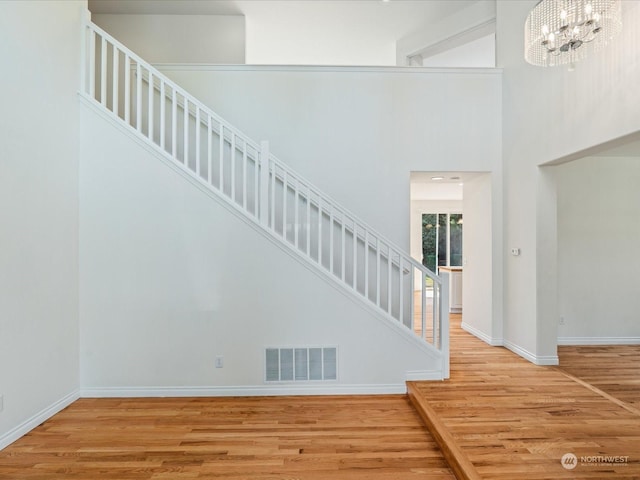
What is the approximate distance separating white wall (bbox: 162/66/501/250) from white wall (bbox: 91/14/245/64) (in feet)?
3.88

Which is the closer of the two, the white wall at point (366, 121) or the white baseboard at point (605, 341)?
the white wall at point (366, 121)

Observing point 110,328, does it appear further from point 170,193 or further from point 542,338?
point 542,338

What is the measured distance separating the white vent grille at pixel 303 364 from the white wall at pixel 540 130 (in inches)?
92.9

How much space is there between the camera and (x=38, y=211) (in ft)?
9.18

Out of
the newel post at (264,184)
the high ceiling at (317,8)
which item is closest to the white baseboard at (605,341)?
the newel post at (264,184)

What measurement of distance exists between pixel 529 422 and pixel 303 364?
1.92 meters

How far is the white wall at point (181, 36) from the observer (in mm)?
5219

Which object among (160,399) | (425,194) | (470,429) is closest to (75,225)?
(160,399)

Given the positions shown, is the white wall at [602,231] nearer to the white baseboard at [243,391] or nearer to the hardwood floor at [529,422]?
the hardwood floor at [529,422]

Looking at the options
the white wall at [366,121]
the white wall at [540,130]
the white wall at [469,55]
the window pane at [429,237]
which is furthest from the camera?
the window pane at [429,237]

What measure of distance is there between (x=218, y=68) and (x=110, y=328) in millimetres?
3286

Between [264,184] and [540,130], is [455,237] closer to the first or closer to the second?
[540,130]

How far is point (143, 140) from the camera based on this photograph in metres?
3.31

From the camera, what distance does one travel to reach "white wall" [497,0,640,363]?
Answer: 2.81 m
